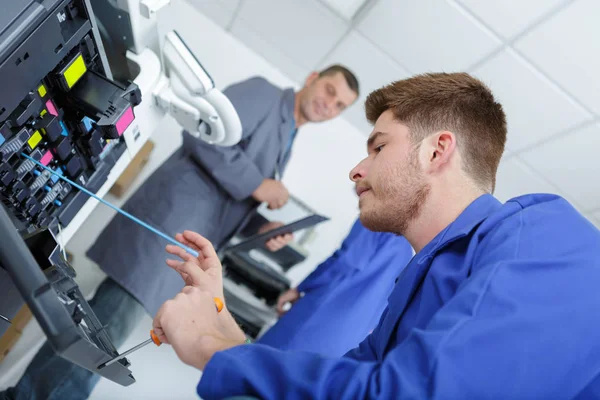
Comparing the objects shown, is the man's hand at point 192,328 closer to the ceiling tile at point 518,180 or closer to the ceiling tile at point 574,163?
the ceiling tile at point 574,163

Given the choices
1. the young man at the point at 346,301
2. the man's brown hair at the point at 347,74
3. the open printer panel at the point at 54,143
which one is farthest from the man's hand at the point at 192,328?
the man's brown hair at the point at 347,74

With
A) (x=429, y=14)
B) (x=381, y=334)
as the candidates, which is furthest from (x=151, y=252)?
(x=429, y=14)

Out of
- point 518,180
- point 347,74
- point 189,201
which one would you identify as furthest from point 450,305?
point 518,180

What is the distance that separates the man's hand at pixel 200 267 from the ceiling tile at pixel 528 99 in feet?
5.30

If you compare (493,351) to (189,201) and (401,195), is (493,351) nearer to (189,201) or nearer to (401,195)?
(401,195)

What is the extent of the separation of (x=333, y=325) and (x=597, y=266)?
2.95ft

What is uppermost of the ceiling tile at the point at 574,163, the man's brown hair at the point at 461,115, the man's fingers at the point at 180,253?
the ceiling tile at the point at 574,163

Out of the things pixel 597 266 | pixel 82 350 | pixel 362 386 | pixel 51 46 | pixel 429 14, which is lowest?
pixel 82 350

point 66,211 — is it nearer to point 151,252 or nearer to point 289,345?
point 151,252

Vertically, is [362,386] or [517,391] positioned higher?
[517,391]

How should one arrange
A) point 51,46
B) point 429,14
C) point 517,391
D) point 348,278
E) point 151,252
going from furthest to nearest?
point 429,14, point 348,278, point 151,252, point 51,46, point 517,391

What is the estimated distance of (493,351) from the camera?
1.75 feet

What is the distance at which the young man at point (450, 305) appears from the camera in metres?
0.53

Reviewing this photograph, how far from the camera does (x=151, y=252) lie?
1345 millimetres
